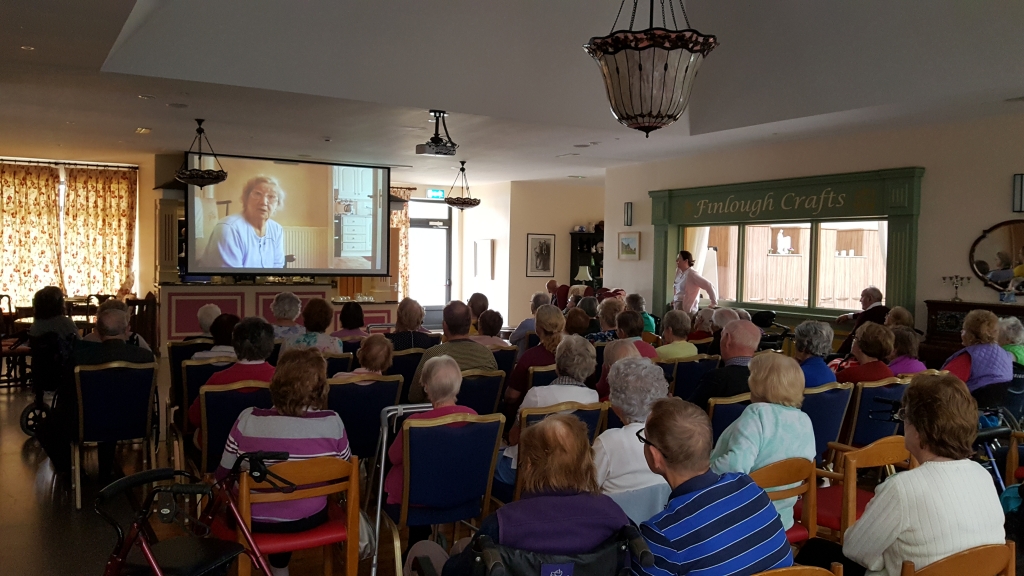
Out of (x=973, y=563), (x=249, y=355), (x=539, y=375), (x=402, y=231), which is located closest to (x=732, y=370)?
(x=539, y=375)

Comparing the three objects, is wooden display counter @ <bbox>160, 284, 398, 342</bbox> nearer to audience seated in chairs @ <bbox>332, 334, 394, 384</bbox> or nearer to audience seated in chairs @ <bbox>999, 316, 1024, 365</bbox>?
audience seated in chairs @ <bbox>332, 334, 394, 384</bbox>

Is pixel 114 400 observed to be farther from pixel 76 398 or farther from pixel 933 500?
pixel 933 500

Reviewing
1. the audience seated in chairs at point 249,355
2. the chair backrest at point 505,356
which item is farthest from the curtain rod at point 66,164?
the audience seated in chairs at point 249,355

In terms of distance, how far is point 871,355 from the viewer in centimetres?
461

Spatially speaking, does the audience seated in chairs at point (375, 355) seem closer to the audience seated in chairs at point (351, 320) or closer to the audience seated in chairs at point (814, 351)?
the audience seated in chairs at point (351, 320)

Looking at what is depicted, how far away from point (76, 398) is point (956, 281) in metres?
7.86

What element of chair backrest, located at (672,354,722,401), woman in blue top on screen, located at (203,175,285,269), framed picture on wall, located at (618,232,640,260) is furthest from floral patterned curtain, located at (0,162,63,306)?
chair backrest, located at (672,354,722,401)

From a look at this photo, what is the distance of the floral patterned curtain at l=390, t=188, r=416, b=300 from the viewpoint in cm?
1605

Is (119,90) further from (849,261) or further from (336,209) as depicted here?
(849,261)

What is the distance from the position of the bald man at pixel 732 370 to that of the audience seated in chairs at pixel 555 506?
5.62ft

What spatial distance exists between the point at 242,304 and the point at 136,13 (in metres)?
6.08

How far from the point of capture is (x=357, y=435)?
394 centimetres

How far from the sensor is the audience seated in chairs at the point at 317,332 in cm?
512

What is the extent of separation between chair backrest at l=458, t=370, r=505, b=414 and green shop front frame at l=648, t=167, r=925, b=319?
5.94 m
